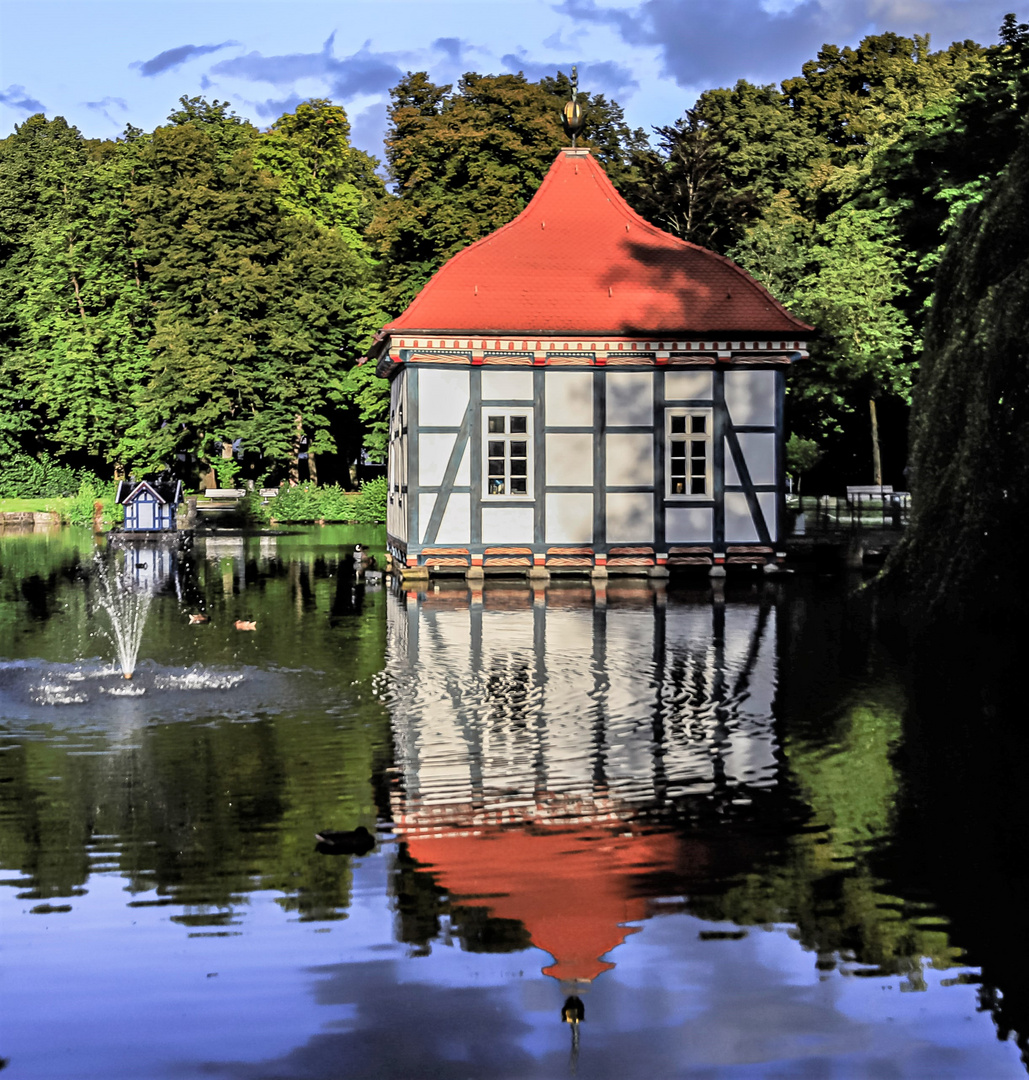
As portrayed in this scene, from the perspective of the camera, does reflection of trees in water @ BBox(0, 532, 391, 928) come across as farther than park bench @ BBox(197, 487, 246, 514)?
No

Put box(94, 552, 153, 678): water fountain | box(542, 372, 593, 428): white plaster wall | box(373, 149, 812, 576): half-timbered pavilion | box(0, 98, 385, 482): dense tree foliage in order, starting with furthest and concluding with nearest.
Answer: box(0, 98, 385, 482): dense tree foliage → box(542, 372, 593, 428): white plaster wall → box(373, 149, 812, 576): half-timbered pavilion → box(94, 552, 153, 678): water fountain

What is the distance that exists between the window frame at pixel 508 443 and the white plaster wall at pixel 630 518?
152 cm

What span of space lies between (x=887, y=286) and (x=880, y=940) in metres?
35.8

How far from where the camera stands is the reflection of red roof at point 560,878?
6000 millimetres

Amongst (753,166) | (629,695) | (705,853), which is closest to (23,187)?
(753,166)

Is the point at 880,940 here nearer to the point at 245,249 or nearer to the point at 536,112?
the point at 536,112

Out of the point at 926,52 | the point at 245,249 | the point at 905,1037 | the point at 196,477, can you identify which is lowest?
the point at 905,1037

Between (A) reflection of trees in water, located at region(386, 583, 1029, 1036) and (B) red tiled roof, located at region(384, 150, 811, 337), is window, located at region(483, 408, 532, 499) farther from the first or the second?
(A) reflection of trees in water, located at region(386, 583, 1029, 1036)

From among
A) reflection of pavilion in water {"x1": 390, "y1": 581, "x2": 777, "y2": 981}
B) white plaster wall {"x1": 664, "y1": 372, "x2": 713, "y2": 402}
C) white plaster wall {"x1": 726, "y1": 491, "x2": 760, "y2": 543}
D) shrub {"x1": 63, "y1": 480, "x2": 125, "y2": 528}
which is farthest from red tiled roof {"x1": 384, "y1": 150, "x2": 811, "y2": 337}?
shrub {"x1": 63, "y1": 480, "x2": 125, "y2": 528}

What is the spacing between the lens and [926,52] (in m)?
57.4

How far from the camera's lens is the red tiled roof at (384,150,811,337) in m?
25.0

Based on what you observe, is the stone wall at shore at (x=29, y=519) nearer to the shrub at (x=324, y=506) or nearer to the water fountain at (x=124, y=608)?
the shrub at (x=324, y=506)

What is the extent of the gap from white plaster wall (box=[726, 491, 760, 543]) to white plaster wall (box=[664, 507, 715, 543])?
31 centimetres

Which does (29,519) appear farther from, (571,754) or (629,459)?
(571,754)
